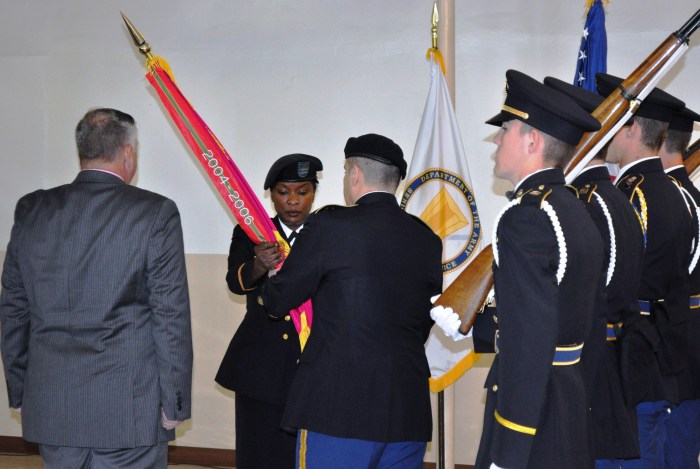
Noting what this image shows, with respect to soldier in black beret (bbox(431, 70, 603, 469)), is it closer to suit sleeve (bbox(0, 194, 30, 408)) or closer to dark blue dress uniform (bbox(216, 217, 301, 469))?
dark blue dress uniform (bbox(216, 217, 301, 469))

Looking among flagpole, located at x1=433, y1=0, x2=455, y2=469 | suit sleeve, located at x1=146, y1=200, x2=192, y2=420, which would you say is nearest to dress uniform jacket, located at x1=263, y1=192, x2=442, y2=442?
suit sleeve, located at x1=146, y1=200, x2=192, y2=420

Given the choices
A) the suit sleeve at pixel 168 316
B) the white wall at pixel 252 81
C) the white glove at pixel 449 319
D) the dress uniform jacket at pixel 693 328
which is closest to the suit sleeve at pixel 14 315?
the suit sleeve at pixel 168 316

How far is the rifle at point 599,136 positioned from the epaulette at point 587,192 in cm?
7

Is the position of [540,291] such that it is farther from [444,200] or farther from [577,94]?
[444,200]

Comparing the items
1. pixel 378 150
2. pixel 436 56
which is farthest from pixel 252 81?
pixel 378 150

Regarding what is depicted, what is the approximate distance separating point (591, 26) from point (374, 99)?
1.29 m

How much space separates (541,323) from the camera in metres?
1.75

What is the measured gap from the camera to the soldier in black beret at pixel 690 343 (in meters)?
2.89

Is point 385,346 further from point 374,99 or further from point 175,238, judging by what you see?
point 374,99

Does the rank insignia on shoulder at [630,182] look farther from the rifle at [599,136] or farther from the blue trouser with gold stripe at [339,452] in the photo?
the blue trouser with gold stripe at [339,452]

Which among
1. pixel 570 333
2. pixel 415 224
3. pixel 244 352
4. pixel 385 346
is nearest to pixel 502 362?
pixel 570 333

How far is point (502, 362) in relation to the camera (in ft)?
5.96

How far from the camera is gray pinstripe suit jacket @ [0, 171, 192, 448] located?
2.29 metres

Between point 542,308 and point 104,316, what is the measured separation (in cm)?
126
